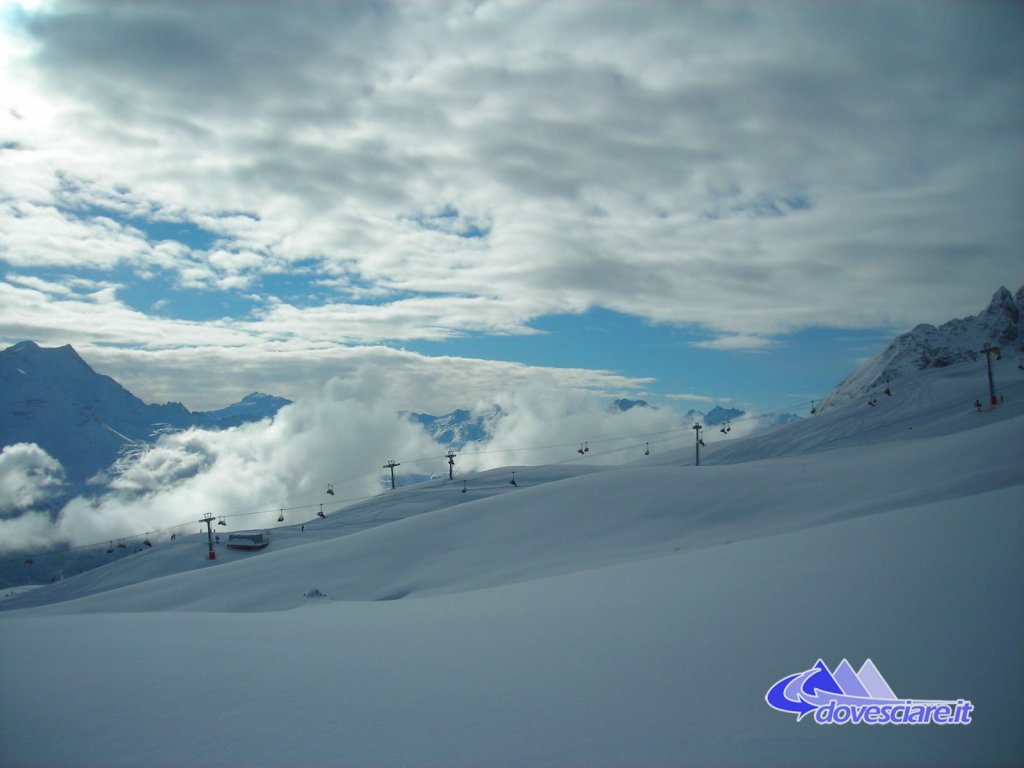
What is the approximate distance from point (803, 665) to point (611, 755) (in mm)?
2779

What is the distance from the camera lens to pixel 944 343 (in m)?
150

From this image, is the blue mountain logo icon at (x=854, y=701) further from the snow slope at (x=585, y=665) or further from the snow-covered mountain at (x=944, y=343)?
the snow-covered mountain at (x=944, y=343)

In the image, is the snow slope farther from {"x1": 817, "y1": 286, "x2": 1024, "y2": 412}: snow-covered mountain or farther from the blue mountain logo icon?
{"x1": 817, "y1": 286, "x2": 1024, "y2": 412}: snow-covered mountain

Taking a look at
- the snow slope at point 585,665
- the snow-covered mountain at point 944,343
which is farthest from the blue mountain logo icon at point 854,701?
the snow-covered mountain at point 944,343

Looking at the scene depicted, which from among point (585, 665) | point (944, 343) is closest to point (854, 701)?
point (585, 665)

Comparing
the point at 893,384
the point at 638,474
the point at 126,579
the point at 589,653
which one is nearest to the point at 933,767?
the point at 589,653

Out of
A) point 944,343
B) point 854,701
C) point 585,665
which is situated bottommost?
point 854,701

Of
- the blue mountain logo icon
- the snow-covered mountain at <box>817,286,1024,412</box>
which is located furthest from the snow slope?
the snow-covered mountain at <box>817,286,1024,412</box>

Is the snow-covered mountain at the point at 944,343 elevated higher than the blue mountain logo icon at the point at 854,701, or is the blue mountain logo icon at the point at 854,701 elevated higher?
the snow-covered mountain at the point at 944,343

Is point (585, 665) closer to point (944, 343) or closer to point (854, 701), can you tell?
point (854, 701)

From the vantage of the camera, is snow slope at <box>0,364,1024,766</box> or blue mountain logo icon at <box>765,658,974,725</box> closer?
snow slope at <box>0,364,1024,766</box>

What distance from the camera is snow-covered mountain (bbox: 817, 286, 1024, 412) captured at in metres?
134

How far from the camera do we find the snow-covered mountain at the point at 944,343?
439ft

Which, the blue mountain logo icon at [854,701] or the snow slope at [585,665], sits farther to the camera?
the blue mountain logo icon at [854,701]
